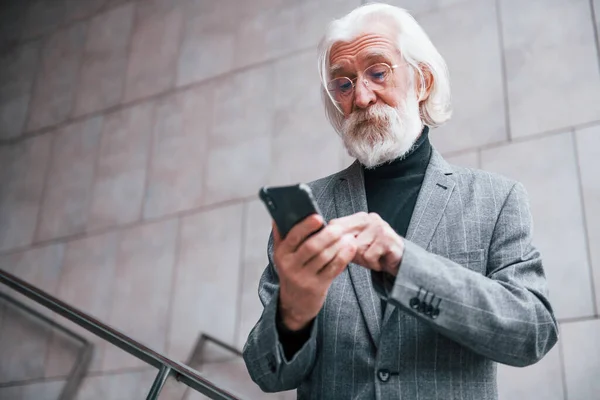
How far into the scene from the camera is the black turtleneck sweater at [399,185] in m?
2.24

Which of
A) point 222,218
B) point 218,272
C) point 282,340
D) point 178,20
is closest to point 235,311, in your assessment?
point 218,272

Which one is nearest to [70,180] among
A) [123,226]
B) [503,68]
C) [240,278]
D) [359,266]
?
[123,226]

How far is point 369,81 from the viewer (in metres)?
2.39

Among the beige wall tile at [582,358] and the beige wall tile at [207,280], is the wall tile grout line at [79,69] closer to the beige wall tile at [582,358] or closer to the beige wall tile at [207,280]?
the beige wall tile at [207,280]

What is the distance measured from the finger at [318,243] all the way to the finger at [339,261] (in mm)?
29

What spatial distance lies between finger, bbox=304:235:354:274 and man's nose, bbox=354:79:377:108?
656mm

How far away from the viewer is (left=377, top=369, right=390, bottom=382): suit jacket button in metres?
1.93

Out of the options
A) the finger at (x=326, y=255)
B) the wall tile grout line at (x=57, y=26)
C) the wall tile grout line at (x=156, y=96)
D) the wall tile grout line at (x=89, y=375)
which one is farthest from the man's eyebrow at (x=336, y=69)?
the wall tile grout line at (x=57, y=26)

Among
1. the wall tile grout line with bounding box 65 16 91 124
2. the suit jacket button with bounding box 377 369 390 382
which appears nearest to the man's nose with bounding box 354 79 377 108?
the suit jacket button with bounding box 377 369 390 382

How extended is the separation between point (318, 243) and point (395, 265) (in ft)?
0.66

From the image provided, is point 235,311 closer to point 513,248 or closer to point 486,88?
point 486,88

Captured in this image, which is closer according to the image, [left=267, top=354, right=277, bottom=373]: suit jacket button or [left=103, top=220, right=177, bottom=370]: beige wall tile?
→ [left=267, top=354, right=277, bottom=373]: suit jacket button

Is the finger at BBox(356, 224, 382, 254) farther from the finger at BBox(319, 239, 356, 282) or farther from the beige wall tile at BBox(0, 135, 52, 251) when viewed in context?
the beige wall tile at BBox(0, 135, 52, 251)

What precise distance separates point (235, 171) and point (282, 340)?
3.79 metres
